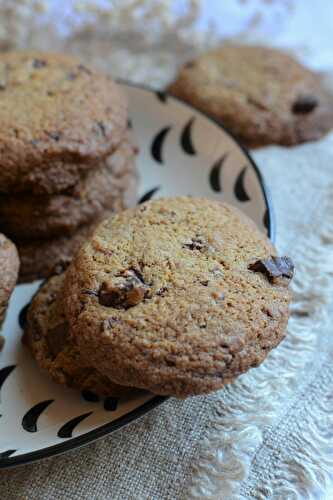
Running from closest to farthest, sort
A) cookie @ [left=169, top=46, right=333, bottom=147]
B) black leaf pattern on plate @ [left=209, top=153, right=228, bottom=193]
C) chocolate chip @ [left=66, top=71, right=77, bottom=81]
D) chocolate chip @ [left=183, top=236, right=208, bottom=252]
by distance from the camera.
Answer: chocolate chip @ [left=183, top=236, right=208, bottom=252]
chocolate chip @ [left=66, top=71, right=77, bottom=81]
black leaf pattern on plate @ [left=209, top=153, right=228, bottom=193]
cookie @ [left=169, top=46, right=333, bottom=147]

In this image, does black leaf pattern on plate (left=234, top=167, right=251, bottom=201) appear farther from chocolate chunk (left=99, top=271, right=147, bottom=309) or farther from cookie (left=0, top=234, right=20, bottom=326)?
cookie (left=0, top=234, right=20, bottom=326)

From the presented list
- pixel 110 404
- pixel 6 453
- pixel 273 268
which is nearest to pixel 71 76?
pixel 273 268

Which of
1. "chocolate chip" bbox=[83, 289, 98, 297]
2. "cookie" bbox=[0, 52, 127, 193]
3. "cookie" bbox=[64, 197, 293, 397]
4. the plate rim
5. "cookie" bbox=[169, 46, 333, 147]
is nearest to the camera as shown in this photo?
"cookie" bbox=[64, 197, 293, 397]

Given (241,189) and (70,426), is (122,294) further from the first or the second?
(241,189)

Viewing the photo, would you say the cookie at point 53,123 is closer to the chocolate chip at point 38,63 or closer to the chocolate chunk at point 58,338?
the chocolate chip at point 38,63

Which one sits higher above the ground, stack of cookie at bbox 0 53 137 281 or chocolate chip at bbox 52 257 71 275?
stack of cookie at bbox 0 53 137 281

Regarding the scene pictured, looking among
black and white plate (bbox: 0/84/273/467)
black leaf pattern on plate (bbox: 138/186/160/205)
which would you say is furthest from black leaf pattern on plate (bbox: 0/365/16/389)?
black leaf pattern on plate (bbox: 138/186/160/205)

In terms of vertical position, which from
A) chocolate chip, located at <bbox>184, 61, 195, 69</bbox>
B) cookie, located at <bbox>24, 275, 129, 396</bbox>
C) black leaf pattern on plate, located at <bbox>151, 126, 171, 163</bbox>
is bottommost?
cookie, located at <bbox>24, 275, 129, 396</bbox>

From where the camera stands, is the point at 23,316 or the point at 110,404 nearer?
the point at 110,404
